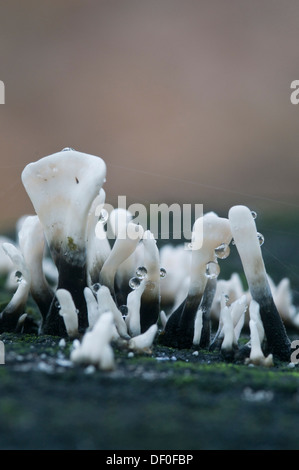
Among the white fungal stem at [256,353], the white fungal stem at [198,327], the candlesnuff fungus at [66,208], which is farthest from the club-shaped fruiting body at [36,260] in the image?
the white fungal stem at [256,353]

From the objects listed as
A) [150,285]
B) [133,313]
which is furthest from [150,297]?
[133,313]

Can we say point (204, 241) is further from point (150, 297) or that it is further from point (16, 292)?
point (16, 292)

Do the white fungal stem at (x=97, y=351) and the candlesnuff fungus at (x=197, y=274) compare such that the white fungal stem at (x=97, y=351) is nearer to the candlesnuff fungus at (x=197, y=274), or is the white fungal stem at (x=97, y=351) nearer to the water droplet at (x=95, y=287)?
the water droplet at (x=95, y=287)

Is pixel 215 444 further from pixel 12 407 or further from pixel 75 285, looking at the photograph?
pixel 75 285

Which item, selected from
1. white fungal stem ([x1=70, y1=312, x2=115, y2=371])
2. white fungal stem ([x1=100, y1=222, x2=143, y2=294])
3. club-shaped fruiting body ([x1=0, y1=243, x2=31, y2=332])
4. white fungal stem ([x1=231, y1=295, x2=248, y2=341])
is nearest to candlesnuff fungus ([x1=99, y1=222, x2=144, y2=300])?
white fungal stem ([x1=100, y1=222, x2=143, y2=294])

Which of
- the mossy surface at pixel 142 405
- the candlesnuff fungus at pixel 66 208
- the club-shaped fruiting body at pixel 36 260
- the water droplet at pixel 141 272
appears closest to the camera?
the mossy surface at pixel 142 405

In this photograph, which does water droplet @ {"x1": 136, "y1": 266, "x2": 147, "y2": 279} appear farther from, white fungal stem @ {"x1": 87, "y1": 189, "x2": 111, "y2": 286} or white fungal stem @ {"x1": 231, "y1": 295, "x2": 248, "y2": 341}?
white fungal stem @ {"x1": 231, "y1": 295, "x2": 248, "y2": 341}
